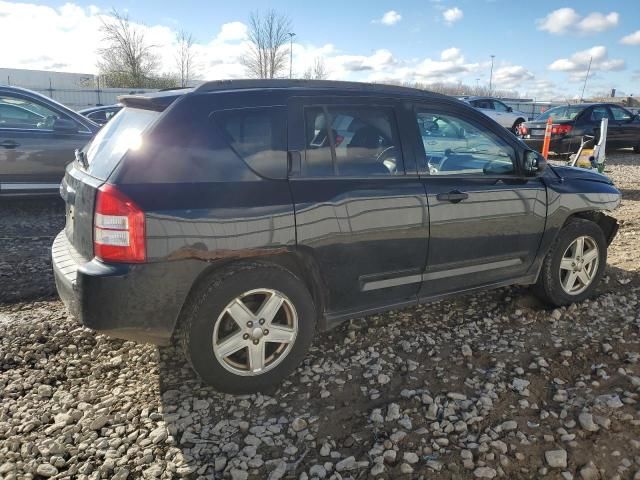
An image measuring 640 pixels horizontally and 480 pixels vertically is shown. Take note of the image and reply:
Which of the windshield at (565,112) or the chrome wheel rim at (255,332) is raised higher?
the windshield at (565,112)

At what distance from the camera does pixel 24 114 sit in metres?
6.58

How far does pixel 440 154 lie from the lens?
11.6 ft

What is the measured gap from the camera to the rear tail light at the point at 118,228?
97.7 inches

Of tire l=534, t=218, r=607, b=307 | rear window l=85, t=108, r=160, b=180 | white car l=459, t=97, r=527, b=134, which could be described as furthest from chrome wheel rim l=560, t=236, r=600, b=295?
white car l=459, t=97, r=527, b=134

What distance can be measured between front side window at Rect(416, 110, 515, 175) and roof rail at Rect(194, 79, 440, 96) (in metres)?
0.23

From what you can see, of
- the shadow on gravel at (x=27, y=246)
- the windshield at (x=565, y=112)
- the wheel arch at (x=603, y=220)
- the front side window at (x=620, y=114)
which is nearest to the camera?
the wheel arch at (x=603, y=220)

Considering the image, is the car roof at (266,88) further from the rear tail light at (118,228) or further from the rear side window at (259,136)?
the rear tail light at (118,228)

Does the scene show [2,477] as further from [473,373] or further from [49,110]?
[49,110]

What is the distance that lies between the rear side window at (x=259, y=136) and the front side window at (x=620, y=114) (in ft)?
48.0

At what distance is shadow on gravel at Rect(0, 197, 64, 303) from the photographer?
4.37 metres

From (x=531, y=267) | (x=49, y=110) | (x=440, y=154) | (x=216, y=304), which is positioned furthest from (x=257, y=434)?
(x=49, y=110)

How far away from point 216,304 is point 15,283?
2.83 m

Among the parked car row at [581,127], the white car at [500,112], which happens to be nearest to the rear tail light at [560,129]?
the parked car row at [581,127]

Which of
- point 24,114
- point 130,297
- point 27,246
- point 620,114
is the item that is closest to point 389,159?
point 130,297
